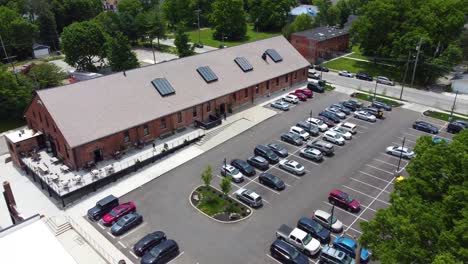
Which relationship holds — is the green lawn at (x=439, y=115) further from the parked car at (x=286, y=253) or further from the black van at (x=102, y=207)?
the black van at (x=102, y=207)

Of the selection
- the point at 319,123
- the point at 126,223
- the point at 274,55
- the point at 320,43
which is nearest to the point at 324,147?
the point at 319,123

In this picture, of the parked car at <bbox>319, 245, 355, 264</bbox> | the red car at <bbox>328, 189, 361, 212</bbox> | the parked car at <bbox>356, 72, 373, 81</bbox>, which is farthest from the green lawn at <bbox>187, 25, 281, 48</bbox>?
the parked car at <bbox>319, 245, 355, 264</bbox>

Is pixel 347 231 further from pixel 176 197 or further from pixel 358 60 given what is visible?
pixel 358 60

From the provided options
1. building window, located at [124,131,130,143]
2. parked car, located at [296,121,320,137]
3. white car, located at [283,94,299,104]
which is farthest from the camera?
white car, located at [283,94,299,104]

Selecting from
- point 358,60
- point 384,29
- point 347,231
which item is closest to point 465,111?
point 384,29

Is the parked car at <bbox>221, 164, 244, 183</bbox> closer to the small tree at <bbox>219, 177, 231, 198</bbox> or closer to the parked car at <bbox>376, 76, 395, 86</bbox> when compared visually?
the small tree at <bbox>219, 177, 231, 198</bbox>

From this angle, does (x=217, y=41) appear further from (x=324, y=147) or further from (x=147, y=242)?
(x=147, y=242)
